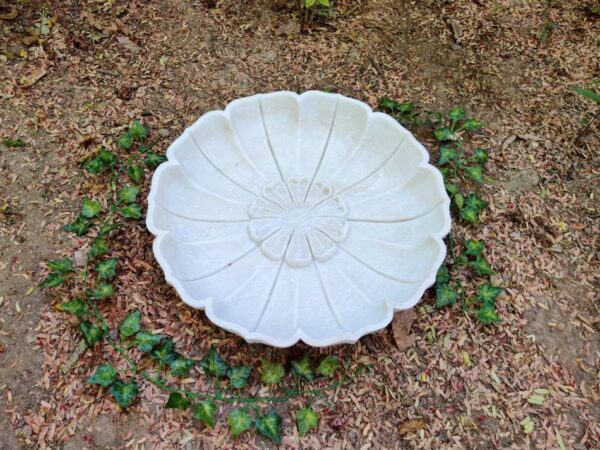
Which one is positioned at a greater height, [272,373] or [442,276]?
[442,276]

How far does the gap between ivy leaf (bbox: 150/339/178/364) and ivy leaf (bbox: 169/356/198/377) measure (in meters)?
0.02

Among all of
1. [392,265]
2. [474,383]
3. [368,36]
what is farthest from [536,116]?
[474,383]

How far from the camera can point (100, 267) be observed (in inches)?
104

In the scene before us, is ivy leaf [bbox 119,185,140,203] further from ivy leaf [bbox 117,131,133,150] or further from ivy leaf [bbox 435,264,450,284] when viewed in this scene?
ivy leaf [bbox 435,264,450,284]

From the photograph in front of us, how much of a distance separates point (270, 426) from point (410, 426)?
2.13 ft

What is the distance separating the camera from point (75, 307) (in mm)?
2535

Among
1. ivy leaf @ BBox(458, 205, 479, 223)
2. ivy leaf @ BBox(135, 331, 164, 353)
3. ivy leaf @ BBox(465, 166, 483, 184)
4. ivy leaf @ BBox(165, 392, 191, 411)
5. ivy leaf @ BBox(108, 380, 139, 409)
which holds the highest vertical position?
ivy leaf @ BBox(465, 166, 483, 184)

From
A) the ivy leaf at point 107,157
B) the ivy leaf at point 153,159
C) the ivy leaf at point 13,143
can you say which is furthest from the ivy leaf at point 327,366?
the ivy leaf at point 13,143

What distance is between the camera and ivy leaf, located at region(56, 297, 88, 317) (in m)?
2.53

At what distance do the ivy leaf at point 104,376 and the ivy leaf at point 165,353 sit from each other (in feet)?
0.63

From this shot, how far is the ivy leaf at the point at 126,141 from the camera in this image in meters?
3.15

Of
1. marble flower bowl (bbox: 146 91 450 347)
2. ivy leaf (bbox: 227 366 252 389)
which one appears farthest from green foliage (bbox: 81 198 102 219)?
ivy leaf (bbox: 227 366 252 389)

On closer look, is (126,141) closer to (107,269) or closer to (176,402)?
(107,269)

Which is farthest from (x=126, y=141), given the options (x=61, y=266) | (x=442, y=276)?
(x=442, y=276)
